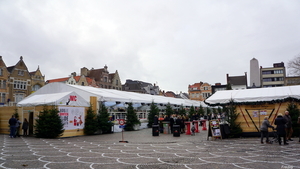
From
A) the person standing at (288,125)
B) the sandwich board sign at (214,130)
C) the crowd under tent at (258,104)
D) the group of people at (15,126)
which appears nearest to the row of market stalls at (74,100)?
the group of people at (15,126)

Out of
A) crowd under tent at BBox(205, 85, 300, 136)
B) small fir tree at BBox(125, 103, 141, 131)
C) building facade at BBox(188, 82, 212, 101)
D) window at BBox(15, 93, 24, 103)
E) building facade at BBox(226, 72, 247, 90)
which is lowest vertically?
small fir tree at BBox(125, 103, 141, 131)

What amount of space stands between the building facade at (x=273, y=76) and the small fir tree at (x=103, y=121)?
72.0 metres

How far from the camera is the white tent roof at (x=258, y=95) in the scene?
1475cm

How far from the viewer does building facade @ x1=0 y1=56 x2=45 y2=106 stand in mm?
48062

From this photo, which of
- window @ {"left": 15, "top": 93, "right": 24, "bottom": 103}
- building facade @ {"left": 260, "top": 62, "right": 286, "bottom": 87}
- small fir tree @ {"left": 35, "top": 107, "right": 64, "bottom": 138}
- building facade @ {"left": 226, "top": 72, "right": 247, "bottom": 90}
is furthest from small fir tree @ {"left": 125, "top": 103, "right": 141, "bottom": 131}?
building facade @ {"left": 260, "top": 62, "right": 286, "bottom": 87}

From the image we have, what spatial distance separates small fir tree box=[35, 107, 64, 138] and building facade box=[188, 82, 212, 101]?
66.9 metres

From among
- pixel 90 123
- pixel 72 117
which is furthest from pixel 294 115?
pixel 72 117

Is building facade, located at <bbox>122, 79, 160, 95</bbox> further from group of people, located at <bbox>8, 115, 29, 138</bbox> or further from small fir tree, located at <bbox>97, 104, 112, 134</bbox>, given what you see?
group of people, located at <bbox>8, 115, 29, 138</bbox>

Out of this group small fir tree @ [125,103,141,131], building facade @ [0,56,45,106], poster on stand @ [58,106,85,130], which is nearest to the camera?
poster on stand @ [58,106,85,130]

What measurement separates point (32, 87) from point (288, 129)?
176ft

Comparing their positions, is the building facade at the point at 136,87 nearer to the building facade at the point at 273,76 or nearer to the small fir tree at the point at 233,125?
the building facade at the point at 273,76

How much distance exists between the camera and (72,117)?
18672 mm

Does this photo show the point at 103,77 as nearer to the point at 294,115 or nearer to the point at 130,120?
the point at 130,120

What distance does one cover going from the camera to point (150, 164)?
772 centimetres
